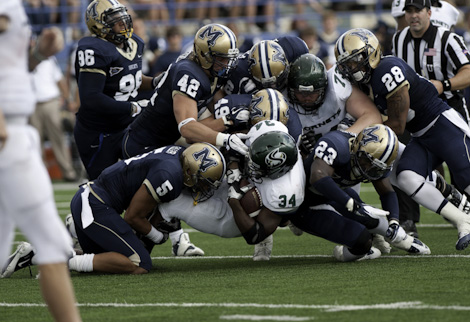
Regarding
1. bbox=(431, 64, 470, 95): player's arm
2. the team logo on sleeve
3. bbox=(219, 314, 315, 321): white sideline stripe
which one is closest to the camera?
bbox=(219, 314, 315, 321): white sideline stripe

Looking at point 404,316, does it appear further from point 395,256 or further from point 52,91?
point 52,91

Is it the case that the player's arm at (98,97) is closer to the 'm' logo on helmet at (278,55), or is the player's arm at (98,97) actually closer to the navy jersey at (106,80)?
the navy jersey at (106,80)

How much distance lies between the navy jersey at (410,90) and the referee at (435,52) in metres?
0.59

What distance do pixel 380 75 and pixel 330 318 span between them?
261 centimetres

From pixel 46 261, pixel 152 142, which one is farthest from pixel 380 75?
pixel 46 261

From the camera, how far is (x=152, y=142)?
6.27m

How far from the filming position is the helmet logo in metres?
5.27

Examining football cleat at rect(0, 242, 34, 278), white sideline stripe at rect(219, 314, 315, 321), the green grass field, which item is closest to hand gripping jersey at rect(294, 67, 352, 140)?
the green grass field

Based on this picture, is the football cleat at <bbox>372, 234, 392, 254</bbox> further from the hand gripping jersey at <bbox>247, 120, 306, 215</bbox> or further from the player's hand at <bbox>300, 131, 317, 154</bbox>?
the hand gripping jersey at <bbox>247, 120, 306, 215</bbox>

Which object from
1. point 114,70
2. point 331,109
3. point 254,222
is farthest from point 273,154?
point 114,70

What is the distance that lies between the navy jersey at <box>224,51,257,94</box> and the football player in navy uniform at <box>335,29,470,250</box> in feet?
2.10

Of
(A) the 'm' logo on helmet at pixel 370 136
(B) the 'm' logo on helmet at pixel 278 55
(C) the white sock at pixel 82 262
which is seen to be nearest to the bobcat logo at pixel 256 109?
(B) the 'm' logo on helmet at pixel 278 55

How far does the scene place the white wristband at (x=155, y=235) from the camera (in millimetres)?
5609

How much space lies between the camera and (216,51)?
586 centimetres
